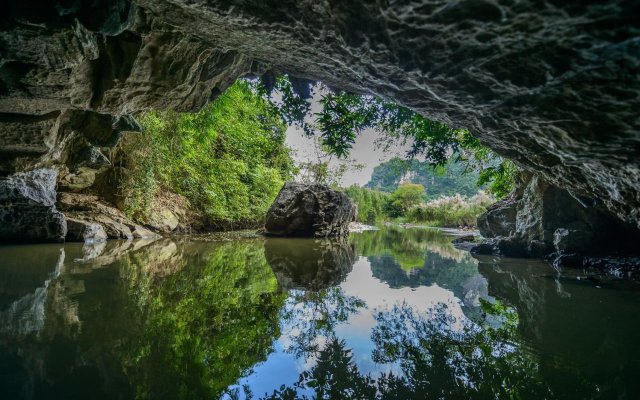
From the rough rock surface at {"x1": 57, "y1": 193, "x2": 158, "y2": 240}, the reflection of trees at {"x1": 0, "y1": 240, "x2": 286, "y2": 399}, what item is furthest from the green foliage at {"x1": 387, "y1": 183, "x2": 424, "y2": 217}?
the reflection of trees at {"x1": 0, "y1": 240, "x2": 286, "y2": 399}

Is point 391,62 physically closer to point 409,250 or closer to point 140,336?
point 140,336

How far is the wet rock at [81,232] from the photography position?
19.9ft

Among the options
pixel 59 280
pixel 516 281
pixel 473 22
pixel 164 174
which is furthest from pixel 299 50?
pixel 164 174

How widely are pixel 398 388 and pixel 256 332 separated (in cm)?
94

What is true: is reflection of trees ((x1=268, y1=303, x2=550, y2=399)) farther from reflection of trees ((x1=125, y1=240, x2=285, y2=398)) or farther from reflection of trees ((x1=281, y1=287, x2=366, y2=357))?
reflection of trees ((x1=125, y1=240, x2=285, y2=398))

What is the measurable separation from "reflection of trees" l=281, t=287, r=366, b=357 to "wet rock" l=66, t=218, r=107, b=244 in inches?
220

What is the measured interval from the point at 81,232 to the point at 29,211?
0.91 metres

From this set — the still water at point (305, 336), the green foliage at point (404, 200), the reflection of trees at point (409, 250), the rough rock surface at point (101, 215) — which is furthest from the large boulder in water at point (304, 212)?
the green foliage at point (404, 200)

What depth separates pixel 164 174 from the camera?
31.3ft

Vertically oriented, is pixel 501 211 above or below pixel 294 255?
above

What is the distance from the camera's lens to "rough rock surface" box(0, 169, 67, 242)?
5281 mm

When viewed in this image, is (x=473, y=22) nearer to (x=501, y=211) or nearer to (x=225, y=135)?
(x=501, y=211)

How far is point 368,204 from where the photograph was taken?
104ft

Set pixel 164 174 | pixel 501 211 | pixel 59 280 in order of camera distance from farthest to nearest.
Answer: pixel 164 174 → pixel 501 211 → pixel 59 280
